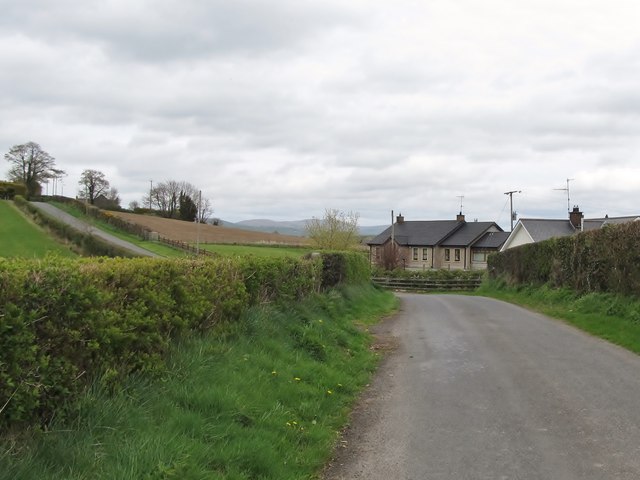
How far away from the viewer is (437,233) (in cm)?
7550

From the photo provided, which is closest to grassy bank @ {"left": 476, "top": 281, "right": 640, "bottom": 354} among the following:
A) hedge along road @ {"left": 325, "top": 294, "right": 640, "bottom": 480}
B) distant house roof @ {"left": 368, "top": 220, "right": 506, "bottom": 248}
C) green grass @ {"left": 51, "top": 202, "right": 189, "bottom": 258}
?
hedge along road @ {"left": 325, "top": 294, "right": 640, "bottom": 480}

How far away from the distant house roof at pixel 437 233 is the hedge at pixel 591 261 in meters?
45.6

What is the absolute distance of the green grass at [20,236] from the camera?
5369cm

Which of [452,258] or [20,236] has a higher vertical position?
[20,236]

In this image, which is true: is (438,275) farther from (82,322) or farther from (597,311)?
(82,322)

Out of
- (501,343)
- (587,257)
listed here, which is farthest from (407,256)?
(501,343)

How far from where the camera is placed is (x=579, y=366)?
9.20 m

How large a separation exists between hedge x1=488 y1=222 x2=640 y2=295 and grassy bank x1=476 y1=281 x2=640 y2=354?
1.20ft

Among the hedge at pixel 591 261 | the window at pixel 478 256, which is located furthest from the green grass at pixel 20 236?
the window at pixel 478 256

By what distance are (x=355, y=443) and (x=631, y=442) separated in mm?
2642

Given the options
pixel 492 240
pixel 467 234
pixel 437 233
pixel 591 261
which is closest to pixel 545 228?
pixel 492 240

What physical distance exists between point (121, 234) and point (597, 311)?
69231 mm

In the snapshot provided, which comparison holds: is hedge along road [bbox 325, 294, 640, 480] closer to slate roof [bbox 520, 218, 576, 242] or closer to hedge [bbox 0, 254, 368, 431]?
hedge [bbox 0, 254, 368, 431]

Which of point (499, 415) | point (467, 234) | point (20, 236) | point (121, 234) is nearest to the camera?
point (499, 415)
